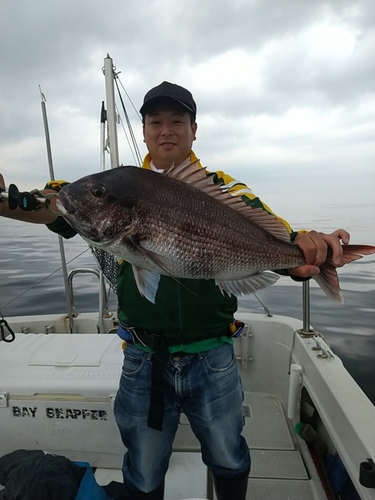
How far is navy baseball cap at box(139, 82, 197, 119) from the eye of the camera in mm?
2270

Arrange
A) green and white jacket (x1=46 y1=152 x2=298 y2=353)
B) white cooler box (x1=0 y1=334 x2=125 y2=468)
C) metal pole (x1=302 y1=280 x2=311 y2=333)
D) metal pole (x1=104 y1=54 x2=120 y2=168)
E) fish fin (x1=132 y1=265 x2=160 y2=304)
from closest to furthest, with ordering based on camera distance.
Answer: fish fin (x1=132 y1=265 x2=160 y2=304)
green and white jacket (x1=46 y1=152 x2=298 y2=353)
white cooler box (x1=0 y1=334 x2=125 y2=468)
metal pole (x1=302 y1=280 x2=311 y2=333)
metal pole (x1=104 y1=54 x2=120 y2=168)

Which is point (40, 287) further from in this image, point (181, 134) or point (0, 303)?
point (181, 134)

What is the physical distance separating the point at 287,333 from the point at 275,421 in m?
0.98

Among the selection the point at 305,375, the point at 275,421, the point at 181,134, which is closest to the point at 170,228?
the point at 181,134

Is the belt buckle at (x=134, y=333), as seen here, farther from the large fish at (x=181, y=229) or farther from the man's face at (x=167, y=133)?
the man's face at (x=167, y=133)

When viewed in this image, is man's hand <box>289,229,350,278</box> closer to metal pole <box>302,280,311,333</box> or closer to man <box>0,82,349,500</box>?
man <box>0,82,349,500</box>

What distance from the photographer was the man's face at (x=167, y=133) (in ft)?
7.58

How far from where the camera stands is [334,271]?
2.00 m

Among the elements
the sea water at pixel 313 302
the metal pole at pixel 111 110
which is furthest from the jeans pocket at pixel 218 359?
the sea water at pixel 313 302

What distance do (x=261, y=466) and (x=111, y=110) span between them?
4284mm

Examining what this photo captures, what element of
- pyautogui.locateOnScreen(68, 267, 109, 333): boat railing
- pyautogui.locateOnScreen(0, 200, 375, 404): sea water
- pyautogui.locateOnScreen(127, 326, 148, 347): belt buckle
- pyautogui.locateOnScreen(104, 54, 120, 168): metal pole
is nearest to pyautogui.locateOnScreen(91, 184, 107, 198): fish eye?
pyautogui.locateOnScreen(127, 326, 148, 347): belt buckle

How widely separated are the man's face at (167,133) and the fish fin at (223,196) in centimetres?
44

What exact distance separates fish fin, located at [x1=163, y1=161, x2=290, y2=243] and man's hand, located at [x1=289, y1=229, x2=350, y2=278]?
4.6 inches

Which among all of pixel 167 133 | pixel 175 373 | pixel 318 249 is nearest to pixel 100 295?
pixel 175 373
